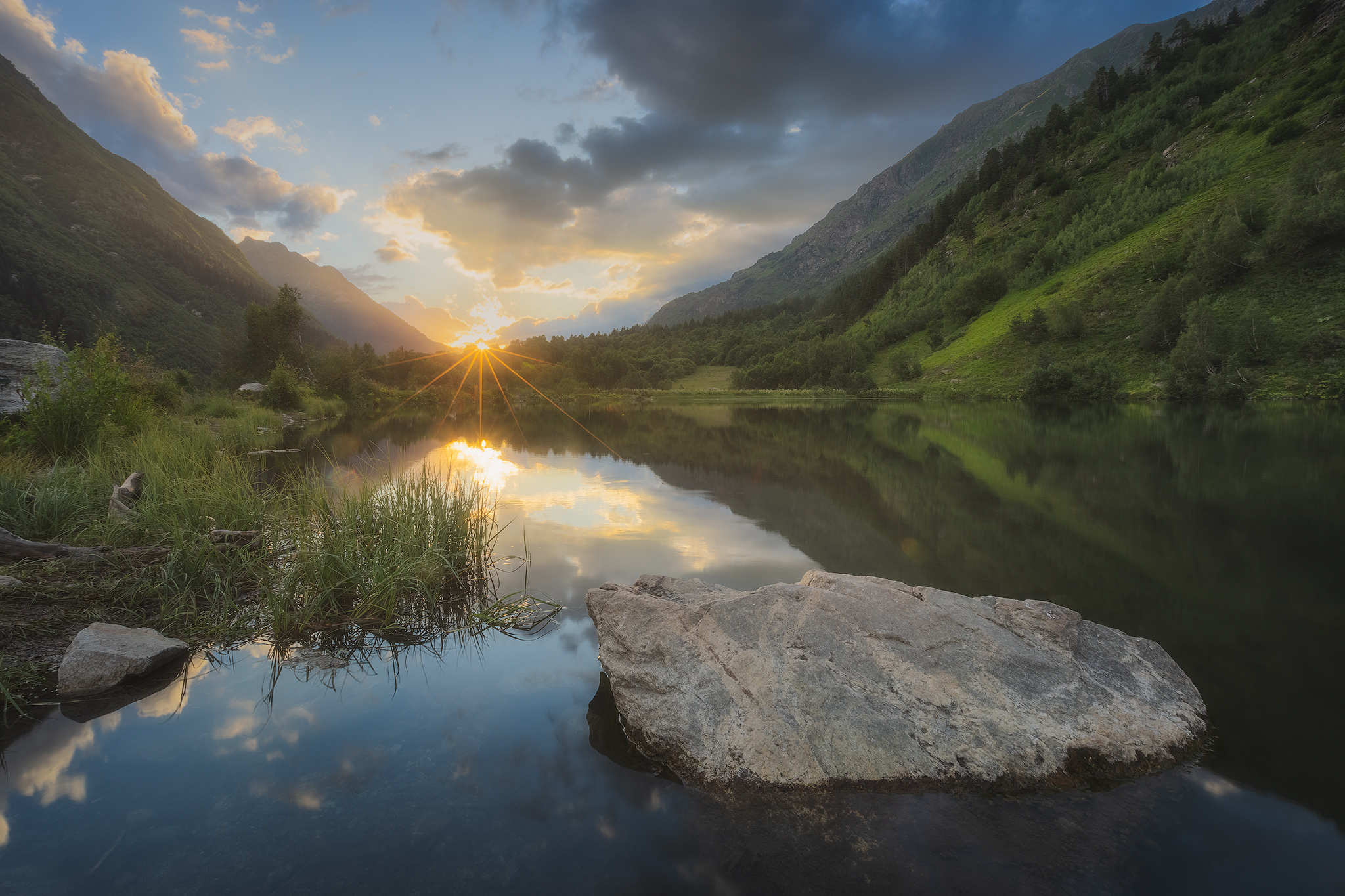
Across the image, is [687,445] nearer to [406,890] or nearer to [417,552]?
[417,552]

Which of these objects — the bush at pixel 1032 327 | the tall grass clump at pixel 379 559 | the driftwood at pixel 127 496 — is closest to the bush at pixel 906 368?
the bush at pixel 1032 327

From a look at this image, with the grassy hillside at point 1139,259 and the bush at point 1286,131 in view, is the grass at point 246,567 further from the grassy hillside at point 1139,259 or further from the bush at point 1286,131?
the bush at point 1286,131

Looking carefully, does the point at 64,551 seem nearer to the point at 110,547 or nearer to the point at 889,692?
the point at 110,547

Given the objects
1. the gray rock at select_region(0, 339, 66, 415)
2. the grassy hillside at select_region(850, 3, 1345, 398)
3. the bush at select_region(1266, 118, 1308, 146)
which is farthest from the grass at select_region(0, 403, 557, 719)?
the bush at select_region(1266, 118, 1308, 146)

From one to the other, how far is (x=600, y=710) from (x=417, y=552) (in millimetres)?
4124

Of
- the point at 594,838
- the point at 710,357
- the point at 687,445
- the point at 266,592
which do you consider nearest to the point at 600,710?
the point at 594,838

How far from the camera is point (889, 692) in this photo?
4.18m

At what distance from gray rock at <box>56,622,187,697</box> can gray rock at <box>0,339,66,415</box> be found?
11940 mm

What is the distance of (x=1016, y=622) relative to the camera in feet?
16.1

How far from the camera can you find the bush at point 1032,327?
59.2 meters

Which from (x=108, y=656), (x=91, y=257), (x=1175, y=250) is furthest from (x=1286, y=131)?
(x=91, y=257)

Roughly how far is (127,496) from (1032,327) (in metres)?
72.7

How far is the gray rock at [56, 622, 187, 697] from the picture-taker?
→ 485 cm

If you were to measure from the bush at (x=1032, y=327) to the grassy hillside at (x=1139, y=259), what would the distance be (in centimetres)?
24
